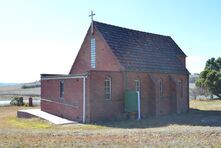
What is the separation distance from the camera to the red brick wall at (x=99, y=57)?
95.3ft

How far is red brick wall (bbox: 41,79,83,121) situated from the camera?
2694cm

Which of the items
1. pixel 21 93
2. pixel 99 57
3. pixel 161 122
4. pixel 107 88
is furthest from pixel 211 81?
pixel 21 93

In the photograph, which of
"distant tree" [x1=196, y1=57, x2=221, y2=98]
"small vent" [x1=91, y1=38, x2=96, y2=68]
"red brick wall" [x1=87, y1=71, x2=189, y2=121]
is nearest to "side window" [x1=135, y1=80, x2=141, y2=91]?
"red brick wall" [x1=87, y1=71, x2=189, y2=121]

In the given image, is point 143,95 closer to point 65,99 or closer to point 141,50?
point 141,50

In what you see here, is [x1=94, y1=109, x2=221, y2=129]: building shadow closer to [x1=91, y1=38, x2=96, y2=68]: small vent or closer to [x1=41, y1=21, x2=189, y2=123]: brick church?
[x1=41, y1=21, x2=189, y2=123]: brick church

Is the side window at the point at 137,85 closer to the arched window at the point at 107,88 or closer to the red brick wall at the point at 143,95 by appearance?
the red brick wall at the point at 143,95

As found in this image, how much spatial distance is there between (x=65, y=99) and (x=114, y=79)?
174 inches

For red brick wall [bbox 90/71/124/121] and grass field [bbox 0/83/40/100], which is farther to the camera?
grass field [bbox 0/83/40/100]

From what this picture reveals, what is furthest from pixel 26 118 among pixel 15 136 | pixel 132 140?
pixel 132 140

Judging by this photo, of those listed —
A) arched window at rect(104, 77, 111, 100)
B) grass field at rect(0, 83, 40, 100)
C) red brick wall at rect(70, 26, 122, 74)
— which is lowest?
grass field at rect(0, 83, 40, 100)

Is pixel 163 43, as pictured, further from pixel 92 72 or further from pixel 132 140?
pixel 132 140

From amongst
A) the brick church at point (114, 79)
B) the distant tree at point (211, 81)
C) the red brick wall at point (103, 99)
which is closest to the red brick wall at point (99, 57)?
the brick church at point (114, 79)

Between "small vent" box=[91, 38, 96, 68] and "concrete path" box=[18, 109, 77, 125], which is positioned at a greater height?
"small vent" box=[91, 38, 96, 68]

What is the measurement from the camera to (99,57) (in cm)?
3025
